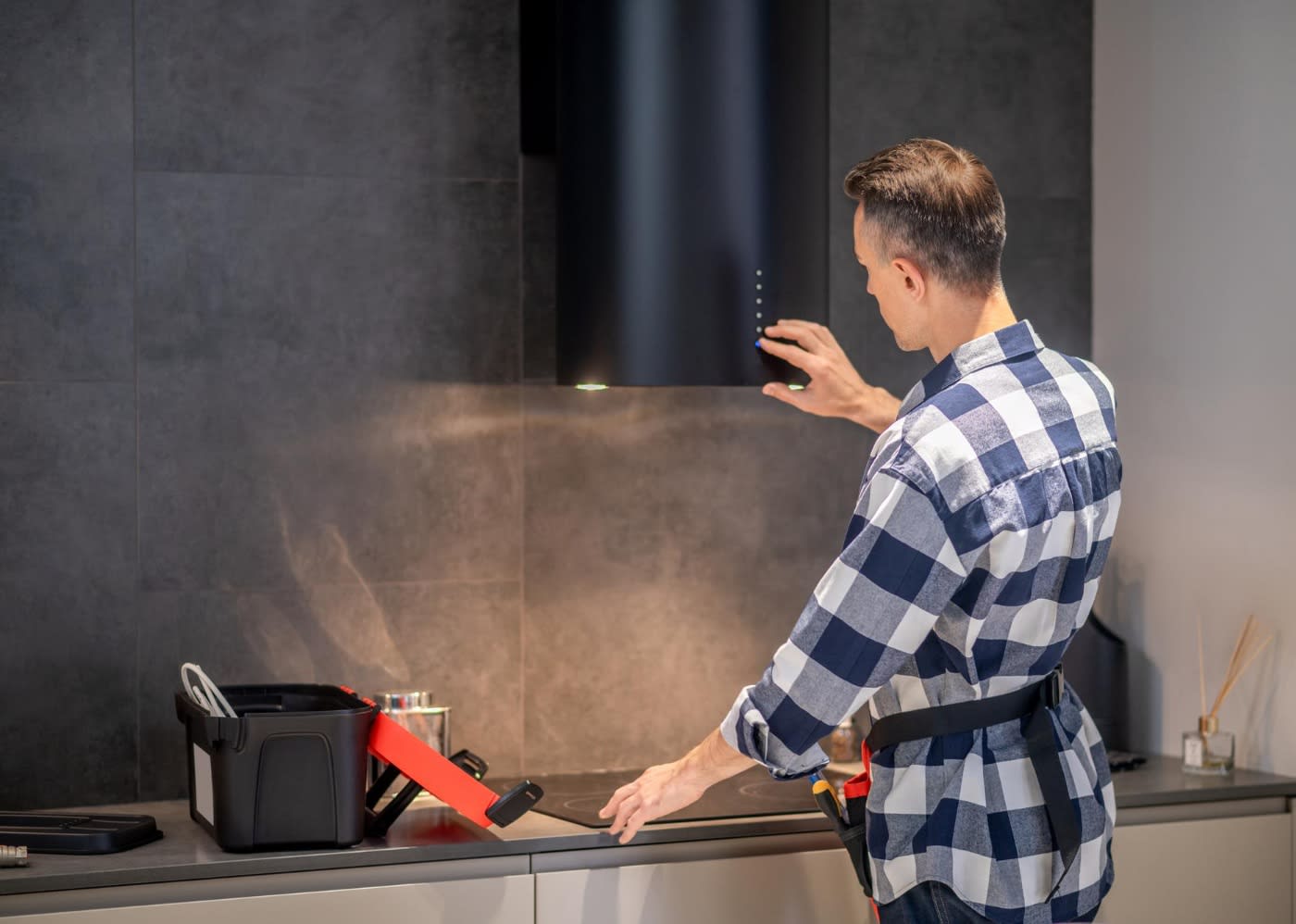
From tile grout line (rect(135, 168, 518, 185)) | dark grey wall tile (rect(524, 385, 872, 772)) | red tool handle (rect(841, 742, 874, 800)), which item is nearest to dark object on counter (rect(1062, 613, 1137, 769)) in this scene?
dark grey wall tile (rect(524, 385, 872, 772))

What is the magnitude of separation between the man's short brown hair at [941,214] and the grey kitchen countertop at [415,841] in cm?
87

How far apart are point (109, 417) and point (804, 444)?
1161mm

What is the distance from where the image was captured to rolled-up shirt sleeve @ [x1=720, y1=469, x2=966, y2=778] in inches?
58.3

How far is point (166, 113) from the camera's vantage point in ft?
7.40

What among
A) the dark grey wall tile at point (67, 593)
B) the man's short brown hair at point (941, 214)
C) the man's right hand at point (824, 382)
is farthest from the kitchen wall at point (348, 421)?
Result: the man's short brown hair at point (941, 214)

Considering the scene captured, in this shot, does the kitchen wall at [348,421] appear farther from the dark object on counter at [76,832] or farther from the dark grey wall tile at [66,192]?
the dark object on counter at [76,832]

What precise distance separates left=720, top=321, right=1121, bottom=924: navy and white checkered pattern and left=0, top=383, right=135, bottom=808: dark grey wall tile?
1.11 m

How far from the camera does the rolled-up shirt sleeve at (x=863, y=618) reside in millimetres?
1481

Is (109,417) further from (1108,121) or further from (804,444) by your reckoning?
(1108,121)

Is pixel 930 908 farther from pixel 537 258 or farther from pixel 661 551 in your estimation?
pixel 537 258

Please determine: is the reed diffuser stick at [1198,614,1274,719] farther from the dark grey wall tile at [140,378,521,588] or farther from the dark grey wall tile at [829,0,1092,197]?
the dark grey wall tile at [140,378,521,588]

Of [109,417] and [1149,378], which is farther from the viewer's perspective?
[1149,378]

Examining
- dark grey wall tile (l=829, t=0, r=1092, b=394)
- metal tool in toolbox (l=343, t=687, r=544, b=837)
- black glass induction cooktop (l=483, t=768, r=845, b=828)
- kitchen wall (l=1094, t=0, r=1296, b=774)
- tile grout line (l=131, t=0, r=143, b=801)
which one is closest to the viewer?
metal tool in toolbox (l=343, t=687, r=544, b=837)

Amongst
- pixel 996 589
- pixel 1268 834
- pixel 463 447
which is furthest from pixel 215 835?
pixel 1268 834
